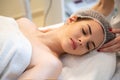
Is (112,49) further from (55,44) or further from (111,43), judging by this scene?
(55,44)

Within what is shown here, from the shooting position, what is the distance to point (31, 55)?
1.18 m

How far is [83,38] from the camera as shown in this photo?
123 centimetres

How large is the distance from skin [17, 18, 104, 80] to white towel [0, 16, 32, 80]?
0.03 metres

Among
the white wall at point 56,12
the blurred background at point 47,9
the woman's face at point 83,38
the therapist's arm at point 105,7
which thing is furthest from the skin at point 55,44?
the white wall at point 56,12

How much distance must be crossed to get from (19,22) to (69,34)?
39 centimetres

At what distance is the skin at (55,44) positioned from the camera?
113 centimetres

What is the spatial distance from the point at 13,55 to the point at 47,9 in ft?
4.11

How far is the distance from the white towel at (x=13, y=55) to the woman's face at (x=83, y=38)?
201 millimetres

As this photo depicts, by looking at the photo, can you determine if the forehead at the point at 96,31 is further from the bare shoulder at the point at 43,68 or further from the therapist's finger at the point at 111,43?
the bare shoulder at the point at 43,68

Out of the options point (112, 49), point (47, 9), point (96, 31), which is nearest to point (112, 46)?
point (112, 49)

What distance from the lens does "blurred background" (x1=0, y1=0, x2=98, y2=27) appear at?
217 cm

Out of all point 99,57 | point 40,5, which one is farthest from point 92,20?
point 40,5

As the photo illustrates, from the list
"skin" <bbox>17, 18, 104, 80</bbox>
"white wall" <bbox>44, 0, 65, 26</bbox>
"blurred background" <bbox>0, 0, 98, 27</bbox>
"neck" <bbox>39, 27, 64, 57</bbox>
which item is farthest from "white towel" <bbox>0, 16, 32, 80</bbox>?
"white wall" <bbox>44, 0, 65, 26</bbox>

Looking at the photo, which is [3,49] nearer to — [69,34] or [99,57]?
[69,34]
